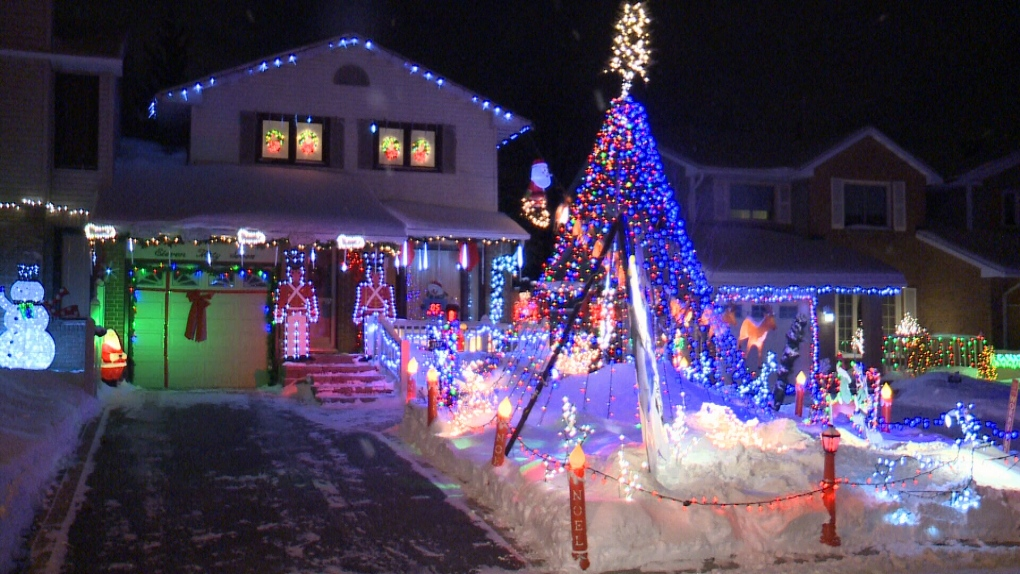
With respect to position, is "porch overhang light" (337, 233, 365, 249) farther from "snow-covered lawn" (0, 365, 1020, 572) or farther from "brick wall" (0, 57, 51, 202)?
"snow-covered lawn" (0, 365, 1020, 572)

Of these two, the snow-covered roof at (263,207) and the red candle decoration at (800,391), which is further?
the snow-covered roof at (263,207)

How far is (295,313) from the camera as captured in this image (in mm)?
19156

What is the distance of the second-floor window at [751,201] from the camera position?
25.8m

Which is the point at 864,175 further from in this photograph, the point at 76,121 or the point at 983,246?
the point at 76,121

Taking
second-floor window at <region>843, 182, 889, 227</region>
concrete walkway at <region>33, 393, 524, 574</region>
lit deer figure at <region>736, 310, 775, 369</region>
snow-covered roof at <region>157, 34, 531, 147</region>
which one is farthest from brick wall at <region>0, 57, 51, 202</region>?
second-floor window at <region>843, 182, 889, 227</region>

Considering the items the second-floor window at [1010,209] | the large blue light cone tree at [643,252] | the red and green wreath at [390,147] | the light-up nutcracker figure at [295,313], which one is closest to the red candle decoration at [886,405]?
the large blue light cone tree at [643,252]

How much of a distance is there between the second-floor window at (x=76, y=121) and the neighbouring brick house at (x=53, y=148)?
2 cm

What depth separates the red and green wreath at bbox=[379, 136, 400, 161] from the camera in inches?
854

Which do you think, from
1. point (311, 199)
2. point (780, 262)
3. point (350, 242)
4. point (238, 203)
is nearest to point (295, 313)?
point (350, 242)

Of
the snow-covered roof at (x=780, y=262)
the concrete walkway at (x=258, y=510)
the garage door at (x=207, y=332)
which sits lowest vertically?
the concrete walkway at (x=258, y=510)

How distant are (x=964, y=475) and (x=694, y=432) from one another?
3084 mm

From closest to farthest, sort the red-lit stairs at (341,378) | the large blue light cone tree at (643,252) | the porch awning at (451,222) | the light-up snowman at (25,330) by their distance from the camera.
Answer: the large blue light cone tree at (643,252), the light-up snowman at (25,330), the red-lit stairs at (341,378), the porch awning at (451,222)

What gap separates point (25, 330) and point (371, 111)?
346 inches

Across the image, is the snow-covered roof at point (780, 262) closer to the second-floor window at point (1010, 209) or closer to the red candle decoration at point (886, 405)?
the second-floor window at point (1010, 209)
